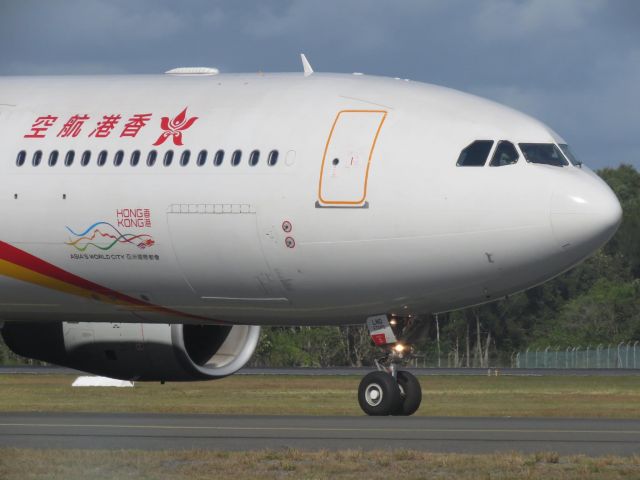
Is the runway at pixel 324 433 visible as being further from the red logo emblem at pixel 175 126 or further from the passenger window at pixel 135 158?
the red logo emblem at pixel 175 126

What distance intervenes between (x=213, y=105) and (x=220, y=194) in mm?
2002

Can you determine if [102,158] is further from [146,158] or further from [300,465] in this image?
[300,465]

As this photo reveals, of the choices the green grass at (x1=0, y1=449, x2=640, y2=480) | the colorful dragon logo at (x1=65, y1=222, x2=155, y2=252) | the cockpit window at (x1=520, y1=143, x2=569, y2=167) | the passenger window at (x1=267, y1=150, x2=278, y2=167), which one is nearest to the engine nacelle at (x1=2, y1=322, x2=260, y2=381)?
the colorful dragon logo at (x1=65, y1=222, x2=155, y2=252)

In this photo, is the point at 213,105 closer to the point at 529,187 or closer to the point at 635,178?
the point at 529,187

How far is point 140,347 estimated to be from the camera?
30.2 m

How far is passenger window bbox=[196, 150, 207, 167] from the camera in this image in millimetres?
27797

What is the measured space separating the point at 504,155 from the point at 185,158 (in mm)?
5630

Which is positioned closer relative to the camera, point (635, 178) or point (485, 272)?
point (485, 272)

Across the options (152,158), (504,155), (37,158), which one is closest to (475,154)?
(504,155)

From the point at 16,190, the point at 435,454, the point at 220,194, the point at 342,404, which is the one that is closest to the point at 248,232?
the point at 220,194

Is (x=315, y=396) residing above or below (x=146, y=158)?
below

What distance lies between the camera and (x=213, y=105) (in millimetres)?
28547

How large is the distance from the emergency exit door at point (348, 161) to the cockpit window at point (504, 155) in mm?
2030

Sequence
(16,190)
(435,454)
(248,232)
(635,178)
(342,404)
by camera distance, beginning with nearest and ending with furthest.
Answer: (435,454), (248,232), (16,190), (342,404), (635,178)
